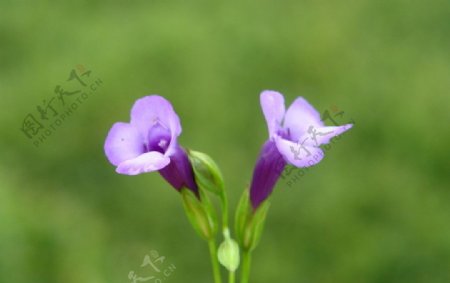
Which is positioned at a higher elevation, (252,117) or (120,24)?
(120,24)

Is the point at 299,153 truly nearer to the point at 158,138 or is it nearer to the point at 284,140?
the point at 284,140

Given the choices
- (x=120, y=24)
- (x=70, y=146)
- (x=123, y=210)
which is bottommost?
(x=123, y=210)

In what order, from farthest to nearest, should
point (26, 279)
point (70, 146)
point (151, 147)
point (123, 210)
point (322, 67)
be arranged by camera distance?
point (322, 67) < point (70, 146) < point (123, 210) < point (26, 279) < point (151, 147)

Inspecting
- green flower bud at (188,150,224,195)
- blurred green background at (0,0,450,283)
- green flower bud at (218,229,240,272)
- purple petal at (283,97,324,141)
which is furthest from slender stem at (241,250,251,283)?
blurred green background at (0,0,450,283)

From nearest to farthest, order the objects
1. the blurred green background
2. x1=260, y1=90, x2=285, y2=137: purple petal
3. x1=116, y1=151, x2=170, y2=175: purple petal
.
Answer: x1=116, y1=151, x2=170, y2=175: purple petal
x1=260, y1=90, x2=285, y2=137: purple petal
the blurred green background

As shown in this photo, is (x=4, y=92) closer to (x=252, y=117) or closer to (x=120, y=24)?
(x=120, y=24)

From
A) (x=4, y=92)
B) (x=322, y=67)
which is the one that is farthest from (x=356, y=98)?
(x=4, y=92)

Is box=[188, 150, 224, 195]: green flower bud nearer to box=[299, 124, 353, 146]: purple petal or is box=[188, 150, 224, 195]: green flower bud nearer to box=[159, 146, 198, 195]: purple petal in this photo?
box=[159, 146, 198, 195]: purple petal
